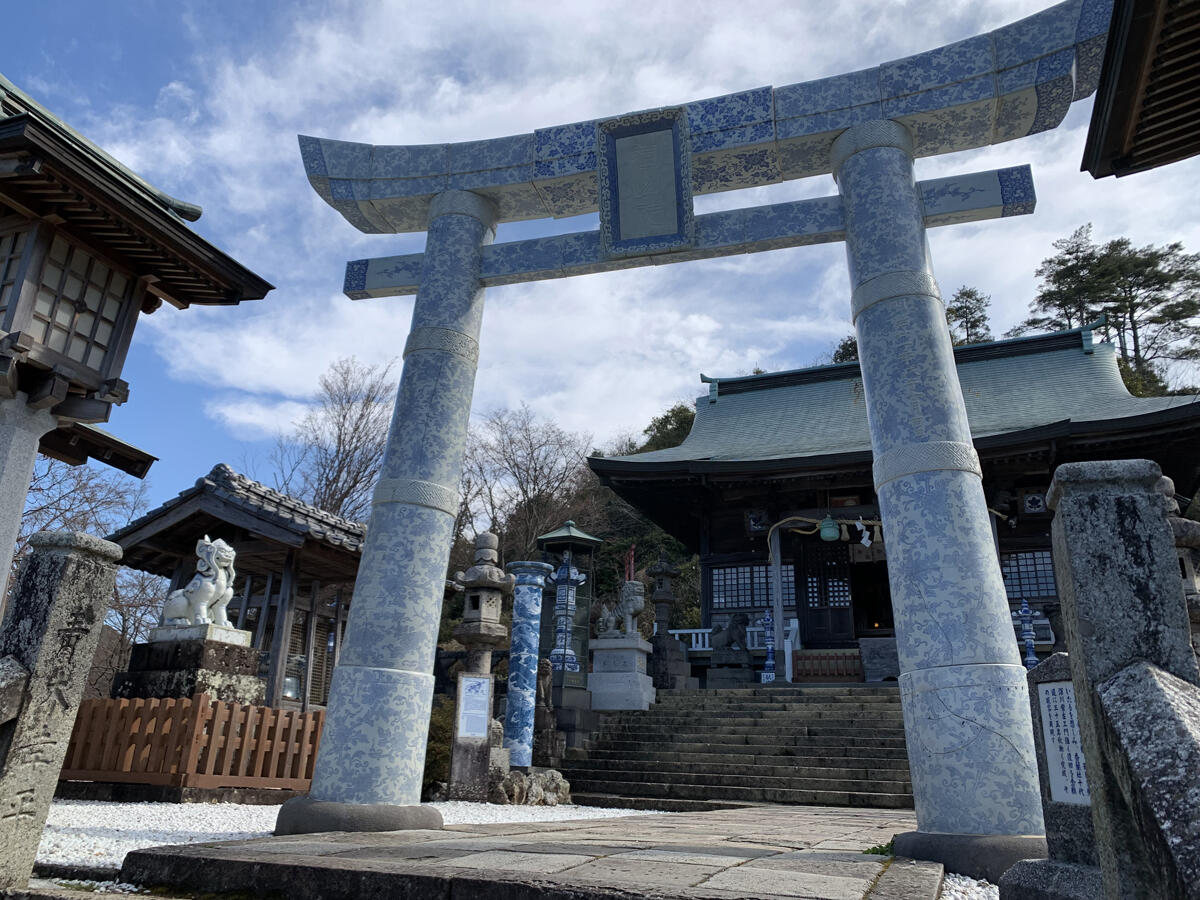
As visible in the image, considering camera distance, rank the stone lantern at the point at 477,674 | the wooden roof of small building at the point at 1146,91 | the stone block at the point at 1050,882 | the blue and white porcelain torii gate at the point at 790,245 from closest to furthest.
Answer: the stone block at the point at 1050,882 < the wooden roof of small building at the point at 1146,91 < the blue and white porcelain torii gate at the point at 790,245 < the stone lantern at the point at 477,674

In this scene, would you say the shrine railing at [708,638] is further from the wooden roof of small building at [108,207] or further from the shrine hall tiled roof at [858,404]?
the wooden roof of small building at [108,207]

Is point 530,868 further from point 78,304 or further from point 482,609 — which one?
point 78,304

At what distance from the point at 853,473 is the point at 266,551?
11.9m

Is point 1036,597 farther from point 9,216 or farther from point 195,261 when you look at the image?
point 9,216

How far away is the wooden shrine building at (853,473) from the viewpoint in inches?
639

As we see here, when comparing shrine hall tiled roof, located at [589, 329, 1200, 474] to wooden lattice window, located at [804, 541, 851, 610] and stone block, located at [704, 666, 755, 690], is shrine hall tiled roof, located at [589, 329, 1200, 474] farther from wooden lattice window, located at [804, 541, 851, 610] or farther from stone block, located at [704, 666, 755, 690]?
stone block, located at [704, 666, 755, 690]

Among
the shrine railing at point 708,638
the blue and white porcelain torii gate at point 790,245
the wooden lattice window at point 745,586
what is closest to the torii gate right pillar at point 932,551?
the blue and white porcelain torii gate at point 790,245

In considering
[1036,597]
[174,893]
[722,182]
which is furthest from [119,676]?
[1036,597]

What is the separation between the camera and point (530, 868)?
3.03 m

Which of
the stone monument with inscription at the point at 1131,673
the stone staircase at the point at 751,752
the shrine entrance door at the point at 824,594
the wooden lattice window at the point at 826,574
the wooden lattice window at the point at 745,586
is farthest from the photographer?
the wooden lattice window at the point at 745,586

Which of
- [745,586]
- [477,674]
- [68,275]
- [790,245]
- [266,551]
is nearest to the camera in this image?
[790,245]

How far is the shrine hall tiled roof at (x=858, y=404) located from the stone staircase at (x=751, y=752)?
5809 millimetres

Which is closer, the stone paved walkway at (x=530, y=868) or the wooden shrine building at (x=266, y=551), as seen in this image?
the stone paved walkway at (x=530, y=868)

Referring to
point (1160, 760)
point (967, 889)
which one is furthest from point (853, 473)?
point (1160, 760)
